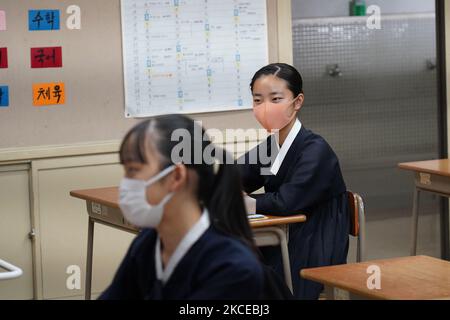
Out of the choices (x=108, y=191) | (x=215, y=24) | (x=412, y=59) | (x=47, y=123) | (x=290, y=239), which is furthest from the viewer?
(x=412, y=59)

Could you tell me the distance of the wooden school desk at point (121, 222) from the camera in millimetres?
3439

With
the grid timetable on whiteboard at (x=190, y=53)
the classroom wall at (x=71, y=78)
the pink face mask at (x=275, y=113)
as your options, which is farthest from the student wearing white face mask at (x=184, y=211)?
the grid timetable on whiteboard at (x=190, y=53)

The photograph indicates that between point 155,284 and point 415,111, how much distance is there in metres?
3.94

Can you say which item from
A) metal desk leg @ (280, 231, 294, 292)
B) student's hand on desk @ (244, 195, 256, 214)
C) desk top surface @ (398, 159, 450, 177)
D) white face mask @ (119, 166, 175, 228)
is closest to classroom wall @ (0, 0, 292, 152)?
student's hand on desk @ (244, 195, 256, 214)

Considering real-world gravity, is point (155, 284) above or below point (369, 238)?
above

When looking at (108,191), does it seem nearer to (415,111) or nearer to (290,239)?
(290,239)

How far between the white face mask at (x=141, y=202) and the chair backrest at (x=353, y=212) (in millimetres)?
1999

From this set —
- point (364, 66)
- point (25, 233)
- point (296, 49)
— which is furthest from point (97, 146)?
point (364, 66)

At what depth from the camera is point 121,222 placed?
4.05 metres

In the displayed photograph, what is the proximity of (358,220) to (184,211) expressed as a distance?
6.75 ft

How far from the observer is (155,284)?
1935 mm

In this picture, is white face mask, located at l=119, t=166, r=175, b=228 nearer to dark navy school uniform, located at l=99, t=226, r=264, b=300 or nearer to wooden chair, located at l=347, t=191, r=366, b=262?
dark navy school uniform, located at l=99, t=226, r=264, b=300

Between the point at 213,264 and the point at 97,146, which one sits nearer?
the point at 213,264

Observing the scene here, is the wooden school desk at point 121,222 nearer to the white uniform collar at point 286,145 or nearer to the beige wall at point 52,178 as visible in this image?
the white uniform collar at point 286,145
